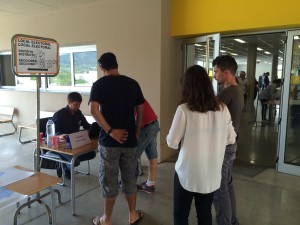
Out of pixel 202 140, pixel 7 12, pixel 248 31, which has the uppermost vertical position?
pixel 7 12

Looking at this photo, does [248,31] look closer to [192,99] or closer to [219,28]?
[219,28]

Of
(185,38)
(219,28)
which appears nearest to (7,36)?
(185,38)

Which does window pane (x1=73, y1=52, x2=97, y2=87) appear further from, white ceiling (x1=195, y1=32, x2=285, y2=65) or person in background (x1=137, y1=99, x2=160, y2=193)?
person in background (x1=137, y1=99, x2=160, y2=193)

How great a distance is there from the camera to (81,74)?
217 inches

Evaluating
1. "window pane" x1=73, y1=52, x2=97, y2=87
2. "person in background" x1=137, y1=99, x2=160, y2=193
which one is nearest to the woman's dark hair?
"person in background" x1=137, y1=99, x2=160, y2=193

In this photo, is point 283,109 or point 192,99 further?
point 283,109

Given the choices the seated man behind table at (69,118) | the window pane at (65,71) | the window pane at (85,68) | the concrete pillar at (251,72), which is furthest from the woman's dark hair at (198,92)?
the concrete pillar at (251,72)

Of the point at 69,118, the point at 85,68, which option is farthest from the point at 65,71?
the point at 69,118

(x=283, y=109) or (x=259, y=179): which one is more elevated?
(x=283, y=109)

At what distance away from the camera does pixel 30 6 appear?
15.9 feet

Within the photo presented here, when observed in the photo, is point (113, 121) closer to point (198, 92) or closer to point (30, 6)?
point (198, 92)

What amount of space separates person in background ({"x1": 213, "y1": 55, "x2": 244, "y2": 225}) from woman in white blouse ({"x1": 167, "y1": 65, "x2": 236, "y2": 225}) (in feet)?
1.43

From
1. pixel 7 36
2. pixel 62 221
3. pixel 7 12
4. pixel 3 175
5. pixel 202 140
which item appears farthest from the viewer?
pixel 7 36

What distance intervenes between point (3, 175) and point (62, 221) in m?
0.75
